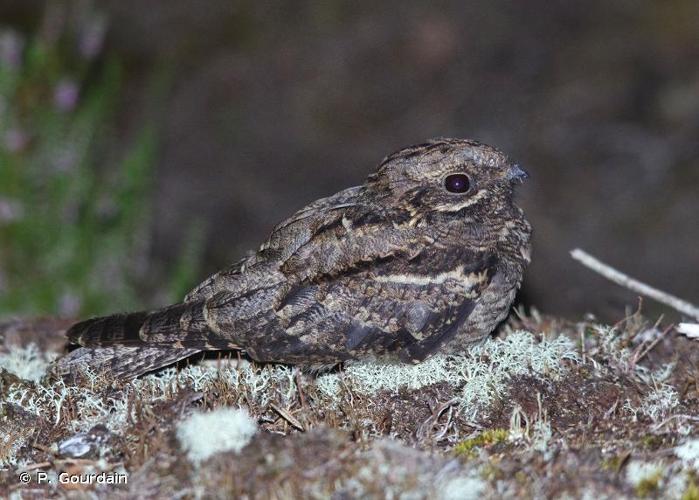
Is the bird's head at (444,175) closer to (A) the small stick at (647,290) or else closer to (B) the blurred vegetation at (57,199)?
(A) the small stick at (647,290)

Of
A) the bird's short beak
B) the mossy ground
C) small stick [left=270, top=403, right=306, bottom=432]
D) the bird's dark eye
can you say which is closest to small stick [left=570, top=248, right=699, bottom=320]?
the mossy ground

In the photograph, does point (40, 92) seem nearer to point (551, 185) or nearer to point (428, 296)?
point (428, 296)

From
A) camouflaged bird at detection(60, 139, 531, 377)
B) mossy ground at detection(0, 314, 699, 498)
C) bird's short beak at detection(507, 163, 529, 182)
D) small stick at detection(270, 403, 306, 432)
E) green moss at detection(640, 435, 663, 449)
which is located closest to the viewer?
mossy ground at detection(0, 314, 699, 498)

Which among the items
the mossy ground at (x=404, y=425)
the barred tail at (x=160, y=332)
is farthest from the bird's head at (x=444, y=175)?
the barred tail at (x=160, y=332)

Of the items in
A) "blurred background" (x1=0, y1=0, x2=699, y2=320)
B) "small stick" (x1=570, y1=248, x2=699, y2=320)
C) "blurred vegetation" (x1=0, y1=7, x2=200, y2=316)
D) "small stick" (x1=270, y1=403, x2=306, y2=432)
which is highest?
"blurred background" (x1=0, y1=0, x2=699, y2=320)

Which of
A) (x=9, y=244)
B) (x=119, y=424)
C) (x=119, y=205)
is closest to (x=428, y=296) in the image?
(x=119, y=424)

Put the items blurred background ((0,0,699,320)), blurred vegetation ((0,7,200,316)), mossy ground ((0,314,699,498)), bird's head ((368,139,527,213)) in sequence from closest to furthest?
1. mossy ground ((0,314,699,498))
2. bird's head ((368,139,527,213))
3. blurred vegetation ((0,7,200,316))
4. blurred background ((0,0,699,320))

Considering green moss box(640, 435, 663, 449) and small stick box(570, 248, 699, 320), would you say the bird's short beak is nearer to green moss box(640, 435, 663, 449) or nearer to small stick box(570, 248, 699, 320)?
small stick box(570, 248, 699, 320)
